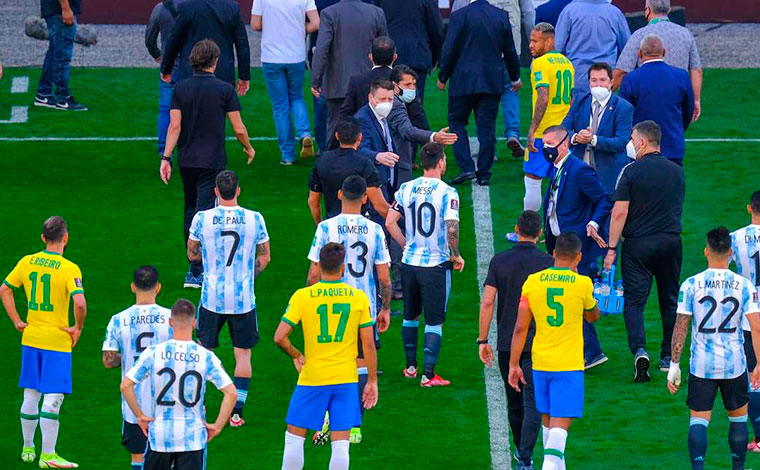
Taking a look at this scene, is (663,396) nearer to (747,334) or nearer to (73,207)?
(747,334)

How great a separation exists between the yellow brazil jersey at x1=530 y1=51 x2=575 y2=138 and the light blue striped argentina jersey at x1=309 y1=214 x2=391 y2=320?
4.86m

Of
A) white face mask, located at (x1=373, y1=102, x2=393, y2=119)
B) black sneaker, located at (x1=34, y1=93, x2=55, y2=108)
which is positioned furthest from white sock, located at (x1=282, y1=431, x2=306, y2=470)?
black sneaker, located at (x1=34, y1=93, x2=55, y2=108)

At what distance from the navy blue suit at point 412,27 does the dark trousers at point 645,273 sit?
555 centimetres

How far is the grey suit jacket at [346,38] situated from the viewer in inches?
637

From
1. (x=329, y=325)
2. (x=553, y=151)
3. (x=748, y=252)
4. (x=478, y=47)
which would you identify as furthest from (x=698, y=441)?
(x=478, y=47)

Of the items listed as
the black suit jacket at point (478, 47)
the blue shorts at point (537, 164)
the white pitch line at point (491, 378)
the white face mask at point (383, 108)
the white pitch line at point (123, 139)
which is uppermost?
the black suit jacket at point (478, 47)

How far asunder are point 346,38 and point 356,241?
19.7 feet

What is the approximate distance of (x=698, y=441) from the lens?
9.84 meters

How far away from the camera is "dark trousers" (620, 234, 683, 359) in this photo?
11.8 m

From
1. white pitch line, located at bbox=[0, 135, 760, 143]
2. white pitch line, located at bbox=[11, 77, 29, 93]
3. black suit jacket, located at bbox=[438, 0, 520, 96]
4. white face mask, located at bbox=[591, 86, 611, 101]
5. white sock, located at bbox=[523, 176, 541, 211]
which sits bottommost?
white sock, located at bbox=[523, 176, 541, 211]

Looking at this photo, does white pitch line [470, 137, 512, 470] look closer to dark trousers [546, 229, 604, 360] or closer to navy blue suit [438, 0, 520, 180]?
navy blue suit [438, 0, 520, 180]

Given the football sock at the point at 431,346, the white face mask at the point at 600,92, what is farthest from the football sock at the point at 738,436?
the white face mask at the point at 600,92

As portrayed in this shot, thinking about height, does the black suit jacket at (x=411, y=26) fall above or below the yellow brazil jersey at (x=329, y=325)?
above

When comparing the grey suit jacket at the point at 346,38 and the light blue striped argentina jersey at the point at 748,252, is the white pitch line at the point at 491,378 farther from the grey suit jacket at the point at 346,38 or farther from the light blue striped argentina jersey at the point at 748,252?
the light blue striped argentina jersey at the point at 748,252
